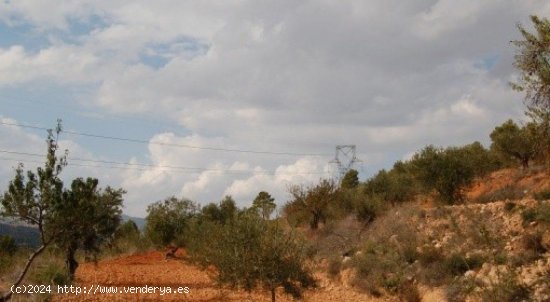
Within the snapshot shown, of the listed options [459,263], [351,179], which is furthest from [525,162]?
[351,179]

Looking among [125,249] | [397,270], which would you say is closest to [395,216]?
[397,270]

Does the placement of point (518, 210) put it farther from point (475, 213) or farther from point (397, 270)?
point (397, 270)

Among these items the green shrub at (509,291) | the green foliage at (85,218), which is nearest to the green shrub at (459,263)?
the green shrub at (509,291)

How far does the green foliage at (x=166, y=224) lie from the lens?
158 ft

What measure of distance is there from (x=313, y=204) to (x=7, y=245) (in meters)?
23.9

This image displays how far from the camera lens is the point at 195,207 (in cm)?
5134

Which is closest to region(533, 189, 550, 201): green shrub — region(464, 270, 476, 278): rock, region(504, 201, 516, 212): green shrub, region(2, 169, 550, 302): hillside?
region(2, 169, 550, 302): hillside

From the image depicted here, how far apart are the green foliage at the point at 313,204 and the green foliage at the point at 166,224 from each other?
35.2 feet

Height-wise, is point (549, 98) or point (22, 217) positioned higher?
point (549, 98)

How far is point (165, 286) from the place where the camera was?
2511 cm

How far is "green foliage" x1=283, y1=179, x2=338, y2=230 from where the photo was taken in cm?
4250

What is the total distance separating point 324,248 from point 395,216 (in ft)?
16.6

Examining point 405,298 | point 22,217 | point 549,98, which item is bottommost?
point 405,298

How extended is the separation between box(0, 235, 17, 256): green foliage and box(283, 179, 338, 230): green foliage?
21431mm
